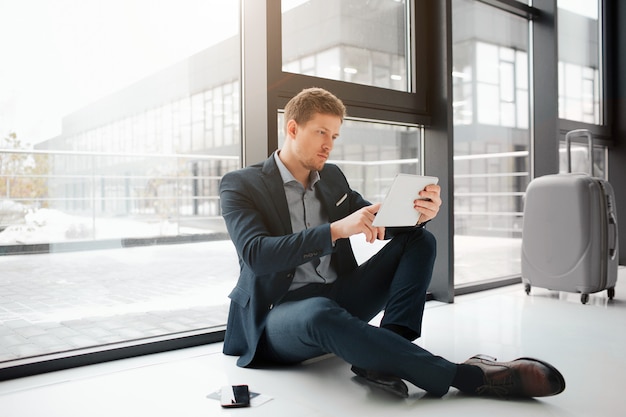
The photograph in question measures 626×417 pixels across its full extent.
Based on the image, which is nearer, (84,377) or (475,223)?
(84,377)

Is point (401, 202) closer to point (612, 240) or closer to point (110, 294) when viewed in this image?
point (110, 294)

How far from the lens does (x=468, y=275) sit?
12.1 feet

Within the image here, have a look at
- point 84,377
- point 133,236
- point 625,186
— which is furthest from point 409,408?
point 625,186

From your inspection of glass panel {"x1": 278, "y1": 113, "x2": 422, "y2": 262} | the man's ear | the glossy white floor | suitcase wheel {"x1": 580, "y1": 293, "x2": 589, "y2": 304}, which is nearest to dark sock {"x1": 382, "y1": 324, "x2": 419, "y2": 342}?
the glossy white floor

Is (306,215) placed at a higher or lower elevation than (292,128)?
lower

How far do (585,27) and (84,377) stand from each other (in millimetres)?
4429

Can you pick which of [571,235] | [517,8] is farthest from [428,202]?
[517,8]

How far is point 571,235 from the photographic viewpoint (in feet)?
10.0

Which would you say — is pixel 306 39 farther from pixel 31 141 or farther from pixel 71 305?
pixel 71 305

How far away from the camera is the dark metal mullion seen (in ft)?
12.1

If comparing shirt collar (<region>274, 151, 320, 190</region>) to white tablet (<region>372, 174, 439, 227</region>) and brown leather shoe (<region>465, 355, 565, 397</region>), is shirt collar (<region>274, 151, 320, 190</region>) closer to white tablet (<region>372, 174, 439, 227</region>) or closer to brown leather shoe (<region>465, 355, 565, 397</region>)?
white tablet (<region>372, 174, 439, 227</region>)

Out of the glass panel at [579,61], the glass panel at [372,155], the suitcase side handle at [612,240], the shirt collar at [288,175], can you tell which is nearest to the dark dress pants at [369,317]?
the shirt collar at [288,175]

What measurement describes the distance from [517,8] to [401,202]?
2.70 meters

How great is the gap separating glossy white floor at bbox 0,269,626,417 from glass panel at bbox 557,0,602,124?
2330 millimetres
